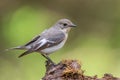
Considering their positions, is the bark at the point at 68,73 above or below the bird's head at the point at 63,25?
below

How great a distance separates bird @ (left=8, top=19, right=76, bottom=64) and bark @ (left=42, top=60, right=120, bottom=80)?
1277 millimetres

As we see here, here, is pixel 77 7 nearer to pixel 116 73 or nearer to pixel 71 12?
pixel 71 12

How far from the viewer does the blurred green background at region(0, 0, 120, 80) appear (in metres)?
12.5

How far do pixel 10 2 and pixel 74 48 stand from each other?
7.46ft

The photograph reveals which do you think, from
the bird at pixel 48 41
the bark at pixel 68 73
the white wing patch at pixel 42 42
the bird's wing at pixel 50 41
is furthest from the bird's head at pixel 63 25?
the bark at pixel 68 73

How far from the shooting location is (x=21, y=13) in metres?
13.4

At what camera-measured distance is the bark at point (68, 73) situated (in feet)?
25.0

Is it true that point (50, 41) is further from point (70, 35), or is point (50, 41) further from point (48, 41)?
point (70, 35)

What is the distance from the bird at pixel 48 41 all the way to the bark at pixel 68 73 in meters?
1.28

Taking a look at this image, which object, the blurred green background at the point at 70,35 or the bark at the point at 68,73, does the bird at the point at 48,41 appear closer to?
the bark at the point at 68,73

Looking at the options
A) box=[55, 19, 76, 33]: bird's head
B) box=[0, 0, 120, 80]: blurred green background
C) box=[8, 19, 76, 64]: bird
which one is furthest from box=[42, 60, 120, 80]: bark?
box=[0, 0, 120, 80]: blurred green background

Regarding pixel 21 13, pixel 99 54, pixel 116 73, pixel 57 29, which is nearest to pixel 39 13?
pixel 21 13

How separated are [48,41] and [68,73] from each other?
190 cm

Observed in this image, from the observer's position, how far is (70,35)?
14148mm
